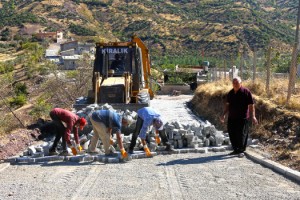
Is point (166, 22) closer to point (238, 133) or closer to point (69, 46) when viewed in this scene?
point (69, 46)

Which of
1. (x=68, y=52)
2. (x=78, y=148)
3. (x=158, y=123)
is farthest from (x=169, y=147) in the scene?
(x=68, y=52)

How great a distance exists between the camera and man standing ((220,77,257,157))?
968 cm

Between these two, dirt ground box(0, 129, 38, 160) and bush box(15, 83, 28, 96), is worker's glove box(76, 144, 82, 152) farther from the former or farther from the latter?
bush box(15, 83, 28, 96)

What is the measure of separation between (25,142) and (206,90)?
9990 millimetres

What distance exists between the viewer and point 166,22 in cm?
8750

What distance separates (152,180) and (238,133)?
2.85 meters

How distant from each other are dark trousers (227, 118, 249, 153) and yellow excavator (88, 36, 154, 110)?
489 centimetres

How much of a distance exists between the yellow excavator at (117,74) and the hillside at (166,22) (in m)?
50.5

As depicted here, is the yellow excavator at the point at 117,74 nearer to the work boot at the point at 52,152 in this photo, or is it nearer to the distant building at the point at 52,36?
the work boot at the point at 52,152

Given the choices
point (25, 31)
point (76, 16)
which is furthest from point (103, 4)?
point (25, 31)

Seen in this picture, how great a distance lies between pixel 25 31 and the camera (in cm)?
9362

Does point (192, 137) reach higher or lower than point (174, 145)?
higher

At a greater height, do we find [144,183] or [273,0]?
[273,0]

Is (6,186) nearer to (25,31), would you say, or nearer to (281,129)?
(281,129)
